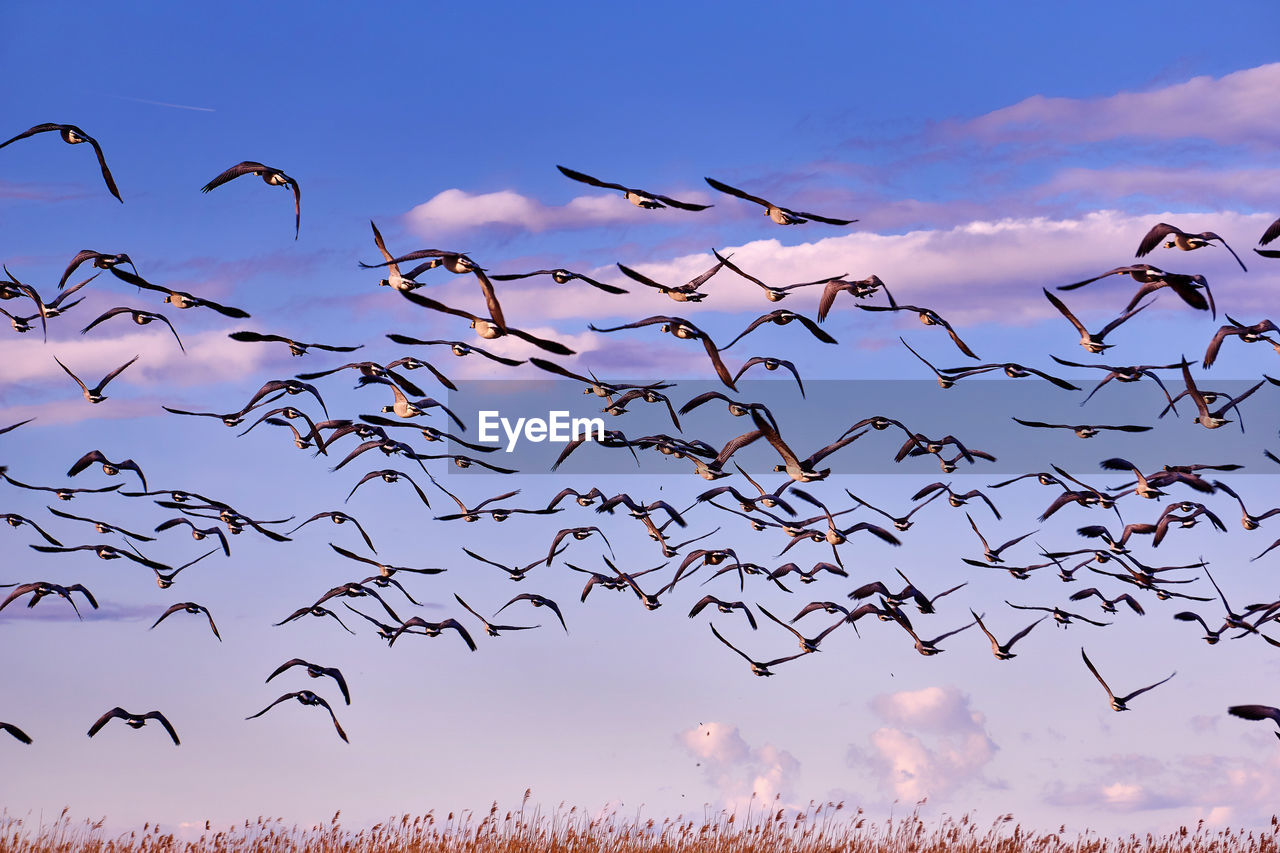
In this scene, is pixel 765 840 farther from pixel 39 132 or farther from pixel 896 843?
pixel 39 132

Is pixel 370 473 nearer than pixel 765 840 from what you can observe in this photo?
No

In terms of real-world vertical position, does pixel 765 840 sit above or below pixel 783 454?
below

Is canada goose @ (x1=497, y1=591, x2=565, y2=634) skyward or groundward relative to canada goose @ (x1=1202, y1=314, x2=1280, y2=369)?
groundward

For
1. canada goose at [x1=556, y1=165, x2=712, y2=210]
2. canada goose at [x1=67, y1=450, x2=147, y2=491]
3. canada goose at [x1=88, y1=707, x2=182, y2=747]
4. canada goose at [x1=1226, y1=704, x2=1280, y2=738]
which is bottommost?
canada goose at [x1=88, y1=707, x2=182, y2=747]

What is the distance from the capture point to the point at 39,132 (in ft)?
74.1

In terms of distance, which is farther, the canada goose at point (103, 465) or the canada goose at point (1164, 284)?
the canada goose at point (103, 465)

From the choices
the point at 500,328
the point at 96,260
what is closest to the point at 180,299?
the point at 96,260

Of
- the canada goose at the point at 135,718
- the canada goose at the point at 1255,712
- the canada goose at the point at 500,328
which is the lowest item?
the canada goose at the point at 135,718

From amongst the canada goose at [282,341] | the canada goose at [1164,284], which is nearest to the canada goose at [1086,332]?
the canada goose at [1164,284]

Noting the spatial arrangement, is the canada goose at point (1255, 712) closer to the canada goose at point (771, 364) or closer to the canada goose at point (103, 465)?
the canada goose at point (771, 364)

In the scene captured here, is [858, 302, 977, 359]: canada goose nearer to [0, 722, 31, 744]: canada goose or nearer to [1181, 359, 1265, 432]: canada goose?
[1181, 359, 1265, 432]: canada goose

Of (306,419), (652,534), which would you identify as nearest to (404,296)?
(306,419)

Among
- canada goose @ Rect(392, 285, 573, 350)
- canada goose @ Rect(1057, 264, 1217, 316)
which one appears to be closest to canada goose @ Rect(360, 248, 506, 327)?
canada goose @ Rect(392, 285, 573, 350)

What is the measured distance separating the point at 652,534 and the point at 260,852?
1158 cm
